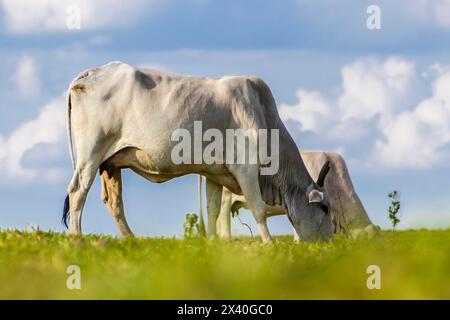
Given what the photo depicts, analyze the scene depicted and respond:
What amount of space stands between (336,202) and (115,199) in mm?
4947

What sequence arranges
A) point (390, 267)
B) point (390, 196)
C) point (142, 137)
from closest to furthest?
1. point (390, 267)
2. point (142, 137)
3. point (390, 196)

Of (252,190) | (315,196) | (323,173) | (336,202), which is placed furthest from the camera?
(336,202)

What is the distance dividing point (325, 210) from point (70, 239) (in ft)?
15.6

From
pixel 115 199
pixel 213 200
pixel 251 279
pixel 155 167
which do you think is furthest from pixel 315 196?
pixel 251 279

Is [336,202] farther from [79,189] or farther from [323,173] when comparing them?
[79,189]

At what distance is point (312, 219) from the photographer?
1220cm

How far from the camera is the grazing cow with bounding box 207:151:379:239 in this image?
15.0 m

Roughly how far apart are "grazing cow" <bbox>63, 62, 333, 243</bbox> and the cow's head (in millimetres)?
15

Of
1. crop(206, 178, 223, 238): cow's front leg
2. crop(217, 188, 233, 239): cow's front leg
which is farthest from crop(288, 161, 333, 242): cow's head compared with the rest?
crop(217, 188, 233, 239): cow's front leg

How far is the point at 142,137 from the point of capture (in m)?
11.2

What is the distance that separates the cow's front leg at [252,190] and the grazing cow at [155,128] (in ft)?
0.05

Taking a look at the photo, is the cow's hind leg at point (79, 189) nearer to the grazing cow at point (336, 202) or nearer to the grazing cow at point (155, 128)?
the grazing cow at point (155, 128)

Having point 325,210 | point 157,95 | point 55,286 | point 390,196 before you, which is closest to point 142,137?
point 157,95

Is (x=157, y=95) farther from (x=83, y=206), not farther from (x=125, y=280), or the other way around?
(x=125, y=280)
